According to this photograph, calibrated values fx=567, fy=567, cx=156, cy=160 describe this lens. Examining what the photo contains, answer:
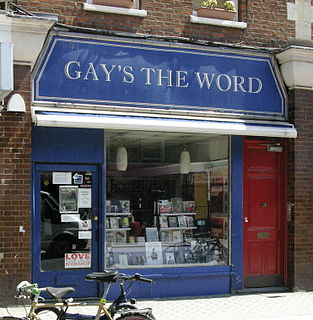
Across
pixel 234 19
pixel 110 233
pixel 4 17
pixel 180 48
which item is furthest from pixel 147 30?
pixel 110 233

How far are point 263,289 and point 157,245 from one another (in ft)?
6.58

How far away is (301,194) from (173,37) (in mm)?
3444

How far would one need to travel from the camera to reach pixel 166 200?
9367mm

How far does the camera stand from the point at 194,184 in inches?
376

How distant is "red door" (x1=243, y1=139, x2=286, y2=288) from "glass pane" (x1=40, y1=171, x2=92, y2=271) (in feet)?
9.02

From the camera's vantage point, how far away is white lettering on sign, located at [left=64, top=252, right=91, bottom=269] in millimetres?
8547

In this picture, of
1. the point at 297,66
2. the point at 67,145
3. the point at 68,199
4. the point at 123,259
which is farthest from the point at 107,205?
the point at 297,66

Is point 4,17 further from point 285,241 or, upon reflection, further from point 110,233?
point 285,241

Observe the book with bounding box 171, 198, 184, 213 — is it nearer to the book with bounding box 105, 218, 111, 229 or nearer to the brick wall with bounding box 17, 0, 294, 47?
the book with bounding box 105, 218, 111, 229

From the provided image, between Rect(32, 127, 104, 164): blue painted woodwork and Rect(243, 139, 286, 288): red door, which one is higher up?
Rect(32, 127, 104, 164): blue painted woodwork

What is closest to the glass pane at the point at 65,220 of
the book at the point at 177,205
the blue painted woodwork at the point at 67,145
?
the blue painted woodwork at the point at 67,145

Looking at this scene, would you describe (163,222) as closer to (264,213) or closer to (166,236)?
(166,236)

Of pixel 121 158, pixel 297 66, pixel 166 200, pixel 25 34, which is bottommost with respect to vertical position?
pixel 166 200

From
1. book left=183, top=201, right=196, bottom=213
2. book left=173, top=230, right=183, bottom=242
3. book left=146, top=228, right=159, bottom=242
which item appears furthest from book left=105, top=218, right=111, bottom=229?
book left=183, top=201, right=196, bottom=213
